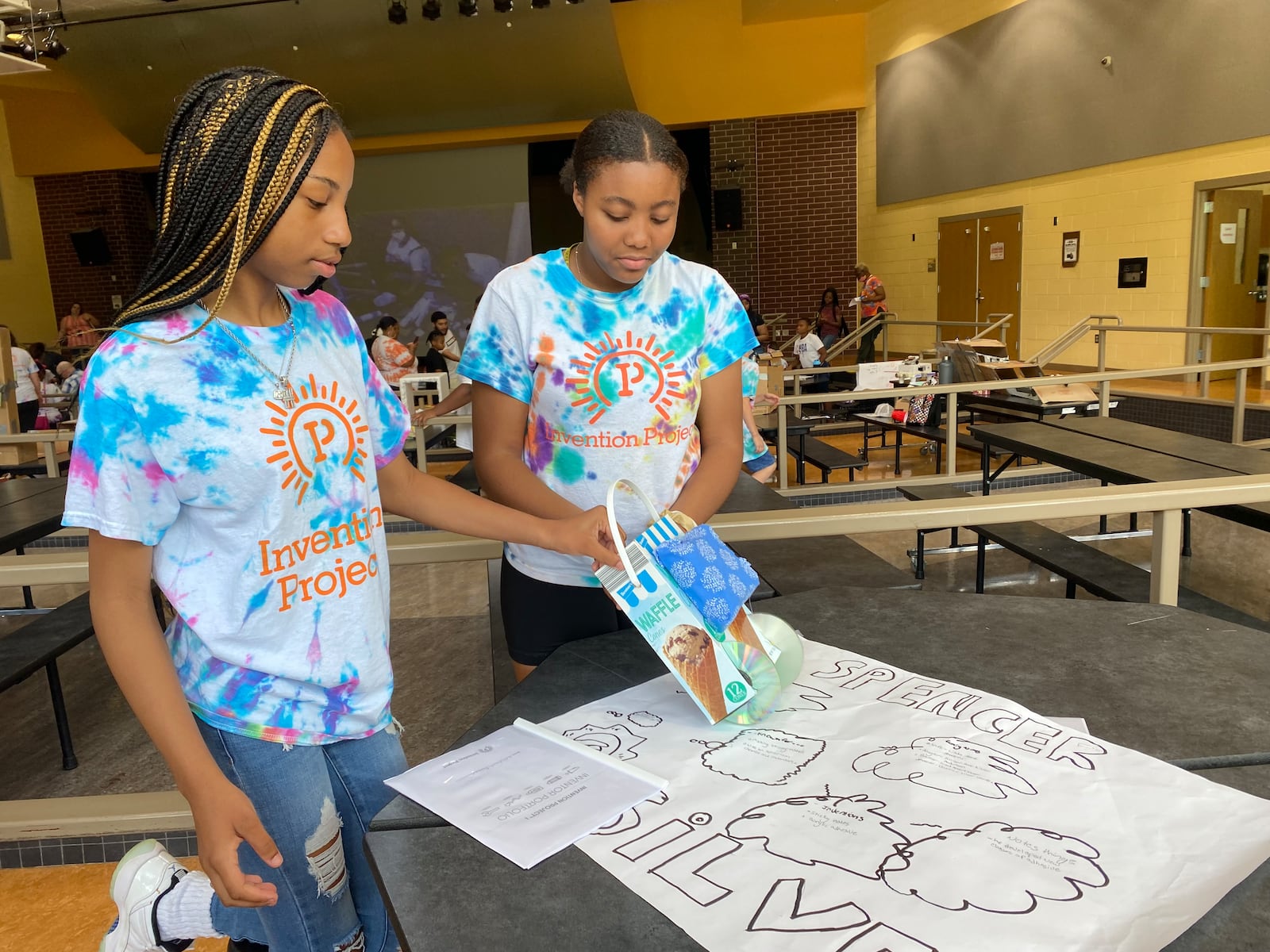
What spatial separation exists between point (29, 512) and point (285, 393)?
3.07 meters

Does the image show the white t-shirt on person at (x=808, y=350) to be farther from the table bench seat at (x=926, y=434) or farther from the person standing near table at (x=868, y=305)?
the table bench seat at (x=926, y=434)

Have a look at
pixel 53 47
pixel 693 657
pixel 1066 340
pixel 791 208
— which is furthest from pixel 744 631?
pixel 791 208

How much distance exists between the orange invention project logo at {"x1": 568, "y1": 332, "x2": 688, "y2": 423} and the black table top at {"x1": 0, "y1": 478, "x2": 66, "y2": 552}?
2149 millimetres

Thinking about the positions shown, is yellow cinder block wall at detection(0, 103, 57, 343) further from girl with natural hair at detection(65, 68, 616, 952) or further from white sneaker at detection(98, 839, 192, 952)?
girl with natural hair at detection(65, 68, 616, 952)

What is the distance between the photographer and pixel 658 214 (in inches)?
48.8

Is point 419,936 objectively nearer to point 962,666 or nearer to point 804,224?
point 962,666

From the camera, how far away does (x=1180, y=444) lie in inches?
135

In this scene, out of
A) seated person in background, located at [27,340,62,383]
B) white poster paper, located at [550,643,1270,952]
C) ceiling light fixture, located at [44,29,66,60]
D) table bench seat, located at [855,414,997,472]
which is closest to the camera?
white poster paper, located at [550,643,1270,952]

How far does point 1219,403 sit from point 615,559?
278 inches

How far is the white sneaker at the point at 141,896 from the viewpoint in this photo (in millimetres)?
1153

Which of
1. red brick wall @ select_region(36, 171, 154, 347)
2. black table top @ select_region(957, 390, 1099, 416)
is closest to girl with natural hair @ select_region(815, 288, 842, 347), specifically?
black table top @ select_region(957, 390, 1099, 416)

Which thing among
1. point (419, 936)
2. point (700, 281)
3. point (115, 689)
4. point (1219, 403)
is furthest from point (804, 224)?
point (419, 936)

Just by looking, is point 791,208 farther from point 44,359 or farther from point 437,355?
point 44,359

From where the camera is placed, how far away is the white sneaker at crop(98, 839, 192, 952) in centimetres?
115
